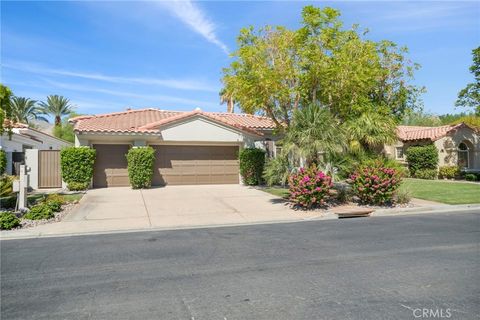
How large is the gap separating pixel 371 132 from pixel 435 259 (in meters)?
10.6

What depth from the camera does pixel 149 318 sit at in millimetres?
4094

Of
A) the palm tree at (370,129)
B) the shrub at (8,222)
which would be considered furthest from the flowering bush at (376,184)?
the shrub at (8,222)

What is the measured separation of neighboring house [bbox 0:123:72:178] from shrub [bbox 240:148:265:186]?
903 cm

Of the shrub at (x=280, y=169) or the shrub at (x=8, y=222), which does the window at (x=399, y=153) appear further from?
the shrub at (x=8, y=222)

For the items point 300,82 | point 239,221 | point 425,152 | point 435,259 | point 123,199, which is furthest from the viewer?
point 425,152

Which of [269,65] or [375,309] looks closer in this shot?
[375,309]

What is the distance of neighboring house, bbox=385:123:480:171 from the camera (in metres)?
27.0

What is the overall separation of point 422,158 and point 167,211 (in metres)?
21.3

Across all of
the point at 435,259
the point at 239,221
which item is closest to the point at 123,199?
the point at 239,221

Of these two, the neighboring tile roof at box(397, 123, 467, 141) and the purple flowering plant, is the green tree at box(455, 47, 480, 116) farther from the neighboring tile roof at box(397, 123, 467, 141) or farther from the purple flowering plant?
the purple flowering plant

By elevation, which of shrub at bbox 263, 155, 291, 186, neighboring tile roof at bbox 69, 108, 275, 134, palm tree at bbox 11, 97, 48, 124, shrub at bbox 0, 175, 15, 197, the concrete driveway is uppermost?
palm tree at bbox 11, 97, 48, 124

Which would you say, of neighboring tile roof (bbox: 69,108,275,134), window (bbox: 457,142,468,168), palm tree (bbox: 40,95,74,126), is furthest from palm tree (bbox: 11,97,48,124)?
window (bbox: 457,142,468,168)

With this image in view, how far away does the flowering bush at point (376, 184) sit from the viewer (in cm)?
1280

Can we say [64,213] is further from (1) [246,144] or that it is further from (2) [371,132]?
(2) [371,132]
